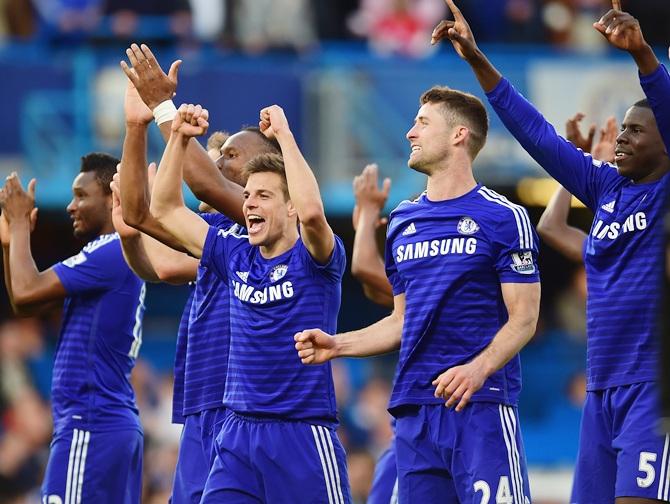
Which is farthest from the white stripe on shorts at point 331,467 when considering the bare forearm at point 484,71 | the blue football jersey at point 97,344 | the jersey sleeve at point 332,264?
the blue football jersey at point 97,344

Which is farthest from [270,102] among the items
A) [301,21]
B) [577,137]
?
[577,137]

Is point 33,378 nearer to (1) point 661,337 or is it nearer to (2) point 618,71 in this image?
(2) point 618,71

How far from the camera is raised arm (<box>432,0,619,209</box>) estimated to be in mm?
7773

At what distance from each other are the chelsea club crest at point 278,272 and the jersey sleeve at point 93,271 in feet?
6.33

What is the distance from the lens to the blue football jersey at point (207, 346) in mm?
8398

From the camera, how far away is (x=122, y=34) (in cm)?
1647

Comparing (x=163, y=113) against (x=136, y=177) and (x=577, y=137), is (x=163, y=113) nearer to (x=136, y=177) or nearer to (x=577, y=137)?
(x=136, y=177)

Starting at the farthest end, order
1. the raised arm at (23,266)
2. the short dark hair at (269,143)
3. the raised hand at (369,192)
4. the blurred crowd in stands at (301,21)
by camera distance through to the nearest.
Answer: the blurred crowd in stands at (301,21)
the raised hand at (369,192)
the raised arm at (23,266)
the short dark hair at (269,143)

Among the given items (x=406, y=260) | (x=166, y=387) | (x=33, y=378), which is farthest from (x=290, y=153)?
(x=33, y=378)

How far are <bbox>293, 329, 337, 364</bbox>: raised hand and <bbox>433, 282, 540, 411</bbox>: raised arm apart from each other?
55 cm

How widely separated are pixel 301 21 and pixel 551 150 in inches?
397

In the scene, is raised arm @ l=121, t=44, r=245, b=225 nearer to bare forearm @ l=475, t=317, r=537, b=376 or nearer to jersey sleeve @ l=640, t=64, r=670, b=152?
bare forearm @ l=475, t=317, r=537, b=376

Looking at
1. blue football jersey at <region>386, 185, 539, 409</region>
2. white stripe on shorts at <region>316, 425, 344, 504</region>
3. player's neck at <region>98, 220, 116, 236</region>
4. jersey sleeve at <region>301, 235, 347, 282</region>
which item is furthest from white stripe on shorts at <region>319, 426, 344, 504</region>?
player's neck at <region>98, 220, 116, 236</region>

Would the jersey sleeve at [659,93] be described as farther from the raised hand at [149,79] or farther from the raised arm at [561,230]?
the raised hand at [149,79]
